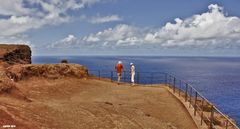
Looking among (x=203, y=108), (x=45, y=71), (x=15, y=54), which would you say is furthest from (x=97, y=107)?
(x=15, y=54)

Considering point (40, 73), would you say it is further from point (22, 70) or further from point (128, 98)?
point (128, 98)

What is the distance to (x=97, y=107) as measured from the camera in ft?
59.3

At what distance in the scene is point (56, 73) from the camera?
95.7ft

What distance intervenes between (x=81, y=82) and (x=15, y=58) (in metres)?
15.5

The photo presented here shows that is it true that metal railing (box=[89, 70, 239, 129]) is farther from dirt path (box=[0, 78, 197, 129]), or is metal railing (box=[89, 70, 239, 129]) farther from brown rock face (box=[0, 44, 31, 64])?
brown rock face (box=[0, 44, 31, 64])

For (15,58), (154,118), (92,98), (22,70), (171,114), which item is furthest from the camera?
(15,58)

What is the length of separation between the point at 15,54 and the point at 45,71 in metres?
14.4

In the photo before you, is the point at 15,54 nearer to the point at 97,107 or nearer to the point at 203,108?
the point at 203,108

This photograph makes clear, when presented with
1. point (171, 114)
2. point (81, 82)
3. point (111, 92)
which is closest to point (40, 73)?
point (81, 82)

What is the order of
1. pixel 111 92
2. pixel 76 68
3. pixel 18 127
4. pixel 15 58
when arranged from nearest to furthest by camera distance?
pixel 18 127
pixel 111 92
pixel 76 68
pixel 15 58

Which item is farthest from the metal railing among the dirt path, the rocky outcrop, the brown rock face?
the brown rock face

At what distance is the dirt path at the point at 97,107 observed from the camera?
14734mm

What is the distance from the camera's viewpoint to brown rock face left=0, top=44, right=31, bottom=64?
38.7 metres

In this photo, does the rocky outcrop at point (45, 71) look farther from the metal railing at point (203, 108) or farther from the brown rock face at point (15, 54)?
the brown rock face at point (15, 54)
